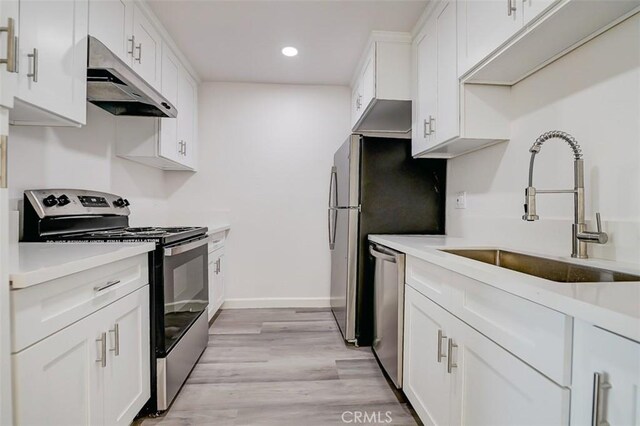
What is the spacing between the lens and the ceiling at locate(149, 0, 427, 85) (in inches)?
86.6

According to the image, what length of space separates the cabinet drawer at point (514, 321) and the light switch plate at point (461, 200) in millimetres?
1014

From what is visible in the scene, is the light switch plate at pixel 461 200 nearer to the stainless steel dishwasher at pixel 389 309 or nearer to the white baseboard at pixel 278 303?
the stainless steel dishwasher at pixel 389 309

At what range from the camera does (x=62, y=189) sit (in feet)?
6.04

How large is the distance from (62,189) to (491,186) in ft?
8.09

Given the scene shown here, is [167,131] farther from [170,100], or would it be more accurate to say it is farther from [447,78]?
[447,78]

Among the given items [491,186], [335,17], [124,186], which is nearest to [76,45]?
[124,186]

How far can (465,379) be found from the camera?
1.16m

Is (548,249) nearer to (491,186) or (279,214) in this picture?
(491,186)

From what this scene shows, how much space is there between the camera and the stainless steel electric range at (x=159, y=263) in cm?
164

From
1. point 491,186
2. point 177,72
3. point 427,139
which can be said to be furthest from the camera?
point 177,72

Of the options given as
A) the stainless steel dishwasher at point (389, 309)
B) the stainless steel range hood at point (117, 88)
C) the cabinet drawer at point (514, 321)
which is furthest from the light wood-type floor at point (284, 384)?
the stainless steel range hood at point (117, 88)

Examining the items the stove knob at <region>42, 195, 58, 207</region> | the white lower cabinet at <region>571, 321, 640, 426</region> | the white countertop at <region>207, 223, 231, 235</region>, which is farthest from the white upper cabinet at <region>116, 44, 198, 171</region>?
the white lower cabinet at <region>571, 321, 640, 426</region>

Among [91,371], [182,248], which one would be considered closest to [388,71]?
→ [182,248]

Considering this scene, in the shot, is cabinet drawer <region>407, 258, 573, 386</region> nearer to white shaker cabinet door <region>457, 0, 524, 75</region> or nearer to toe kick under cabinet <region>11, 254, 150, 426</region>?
white shaker cabinet door <region>457, 0, 524, 75</region>
